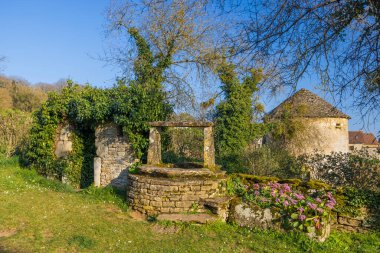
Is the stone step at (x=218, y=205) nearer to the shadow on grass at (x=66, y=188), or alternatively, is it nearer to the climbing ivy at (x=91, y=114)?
the shadow on grass at (x=66, y=188)

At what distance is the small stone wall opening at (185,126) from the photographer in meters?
8.41

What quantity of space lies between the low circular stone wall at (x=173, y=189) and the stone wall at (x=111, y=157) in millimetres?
2656

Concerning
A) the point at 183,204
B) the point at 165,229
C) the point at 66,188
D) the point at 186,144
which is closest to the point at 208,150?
the point at 183,204

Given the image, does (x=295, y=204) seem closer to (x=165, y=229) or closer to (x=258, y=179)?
(x=258, y=179)

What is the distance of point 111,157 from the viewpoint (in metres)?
10.7

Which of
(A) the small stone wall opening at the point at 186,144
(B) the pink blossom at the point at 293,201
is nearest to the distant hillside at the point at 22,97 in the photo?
(A) the small stone wall opening at the point at 186,144

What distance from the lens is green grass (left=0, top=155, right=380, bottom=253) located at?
Result: 18.3ft

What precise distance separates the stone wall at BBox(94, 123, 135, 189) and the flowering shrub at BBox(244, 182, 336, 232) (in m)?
4.52

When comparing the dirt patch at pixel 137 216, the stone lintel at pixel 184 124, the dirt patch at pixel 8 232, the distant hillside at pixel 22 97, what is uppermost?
the distant hillside at pixel 22 97

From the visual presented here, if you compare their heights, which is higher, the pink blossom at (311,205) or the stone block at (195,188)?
the stone block at (195,188)

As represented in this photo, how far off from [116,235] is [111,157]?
482 cm

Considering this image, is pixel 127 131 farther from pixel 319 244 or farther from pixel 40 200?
pixel 319 244

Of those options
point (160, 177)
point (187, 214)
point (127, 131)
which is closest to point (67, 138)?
point (127, 131)

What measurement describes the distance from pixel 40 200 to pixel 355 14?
7899 mm
